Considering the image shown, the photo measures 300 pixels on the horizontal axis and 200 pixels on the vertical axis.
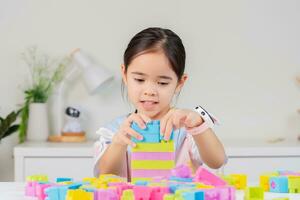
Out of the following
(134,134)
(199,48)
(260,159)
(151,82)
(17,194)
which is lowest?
(260,159)

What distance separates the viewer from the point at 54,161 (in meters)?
2.87

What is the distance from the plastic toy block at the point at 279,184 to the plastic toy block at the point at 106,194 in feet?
1.26

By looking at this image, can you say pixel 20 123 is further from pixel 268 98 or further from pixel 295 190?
pixel 295 190

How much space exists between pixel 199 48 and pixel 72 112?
2.38 feet

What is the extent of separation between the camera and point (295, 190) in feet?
3.89

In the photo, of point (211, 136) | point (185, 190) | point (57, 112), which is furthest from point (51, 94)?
point (185, 190)

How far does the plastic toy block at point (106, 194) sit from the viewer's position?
0.94m

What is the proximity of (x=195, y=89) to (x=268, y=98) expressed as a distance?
39 cm

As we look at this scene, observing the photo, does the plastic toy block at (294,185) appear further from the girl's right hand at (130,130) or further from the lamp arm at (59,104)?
the lamp arm at (59,104)

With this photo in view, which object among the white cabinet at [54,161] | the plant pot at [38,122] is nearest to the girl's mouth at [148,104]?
the white cabinet at [54,161]

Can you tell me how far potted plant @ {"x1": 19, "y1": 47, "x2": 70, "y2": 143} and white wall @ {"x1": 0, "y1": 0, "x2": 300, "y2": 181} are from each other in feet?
0.16

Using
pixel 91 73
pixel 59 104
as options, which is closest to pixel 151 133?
pixel 91 73

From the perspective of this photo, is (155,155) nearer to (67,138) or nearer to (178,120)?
(178,120)

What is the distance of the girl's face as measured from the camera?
1.46m
